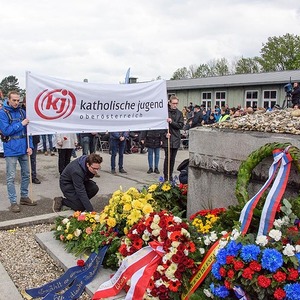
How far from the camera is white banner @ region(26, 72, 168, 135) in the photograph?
654 cm

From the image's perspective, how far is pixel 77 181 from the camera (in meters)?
5.24

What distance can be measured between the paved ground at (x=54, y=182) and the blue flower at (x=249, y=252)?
3.90 metres

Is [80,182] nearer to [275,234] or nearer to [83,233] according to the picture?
[83,233]

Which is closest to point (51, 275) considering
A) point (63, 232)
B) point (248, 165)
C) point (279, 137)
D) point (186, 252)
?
point (63, 232)

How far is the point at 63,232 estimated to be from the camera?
457 cm

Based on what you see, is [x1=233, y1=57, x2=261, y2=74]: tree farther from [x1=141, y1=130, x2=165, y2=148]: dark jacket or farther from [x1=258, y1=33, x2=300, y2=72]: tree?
[x1=141, y1=130, x2=165, y2=148]: dark jacket

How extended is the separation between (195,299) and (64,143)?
5.85m

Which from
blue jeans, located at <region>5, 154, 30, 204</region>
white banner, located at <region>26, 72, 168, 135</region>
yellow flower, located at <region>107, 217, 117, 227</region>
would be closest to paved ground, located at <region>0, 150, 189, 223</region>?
blue jeans, located at <region>5, 154, 30, 204</region>

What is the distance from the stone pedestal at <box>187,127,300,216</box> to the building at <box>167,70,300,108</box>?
18.1m

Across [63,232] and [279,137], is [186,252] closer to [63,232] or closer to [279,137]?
[279,137]

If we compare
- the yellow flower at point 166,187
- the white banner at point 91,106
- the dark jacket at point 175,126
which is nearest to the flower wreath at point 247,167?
the yellow flower at point 166,187

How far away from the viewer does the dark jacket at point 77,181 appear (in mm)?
5234

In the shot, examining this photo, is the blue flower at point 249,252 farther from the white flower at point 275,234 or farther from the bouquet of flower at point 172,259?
the bouquet of flower at point 172,259

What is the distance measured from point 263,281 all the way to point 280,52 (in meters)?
45.1
